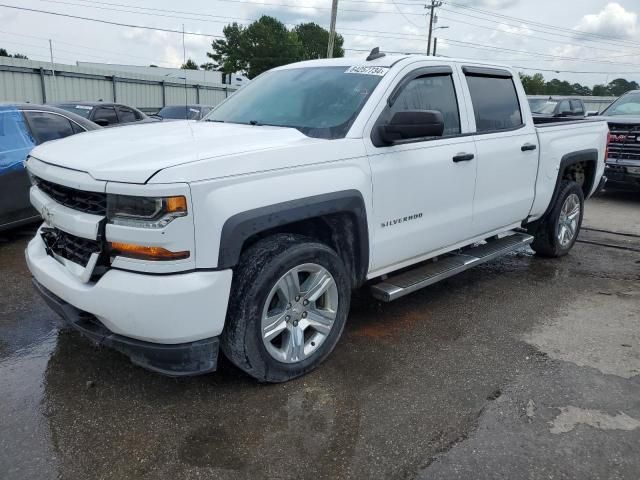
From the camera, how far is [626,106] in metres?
11.0

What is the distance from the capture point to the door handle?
4082mm

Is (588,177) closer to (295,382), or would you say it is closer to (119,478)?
(295,382)

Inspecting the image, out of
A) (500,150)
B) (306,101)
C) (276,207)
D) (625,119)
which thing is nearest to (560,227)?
(500,150)

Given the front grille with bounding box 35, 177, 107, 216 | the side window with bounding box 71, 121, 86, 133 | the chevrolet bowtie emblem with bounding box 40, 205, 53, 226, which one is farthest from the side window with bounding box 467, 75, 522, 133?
the side window with bounding box 71, 121, 86, 133

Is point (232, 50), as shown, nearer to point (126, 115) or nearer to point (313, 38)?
point (313, 38)

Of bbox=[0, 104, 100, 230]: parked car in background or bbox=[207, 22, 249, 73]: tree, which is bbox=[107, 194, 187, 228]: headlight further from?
bbox=[207, 22, 249, 73]: tree

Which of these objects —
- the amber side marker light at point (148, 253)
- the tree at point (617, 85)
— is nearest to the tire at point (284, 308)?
the amber side marker light at point (148, 253)

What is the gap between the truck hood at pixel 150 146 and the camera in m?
2.67

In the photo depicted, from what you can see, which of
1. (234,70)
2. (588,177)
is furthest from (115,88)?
(234,70)

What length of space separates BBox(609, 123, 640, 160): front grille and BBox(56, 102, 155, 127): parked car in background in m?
8.72

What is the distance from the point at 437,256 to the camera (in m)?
4.50

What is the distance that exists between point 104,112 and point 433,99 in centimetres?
861

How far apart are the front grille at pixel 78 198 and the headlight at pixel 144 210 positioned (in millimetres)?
99

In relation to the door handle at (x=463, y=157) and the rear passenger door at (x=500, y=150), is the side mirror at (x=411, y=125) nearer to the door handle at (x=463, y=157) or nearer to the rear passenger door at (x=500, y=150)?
the door handle at (x=463, y=157)
